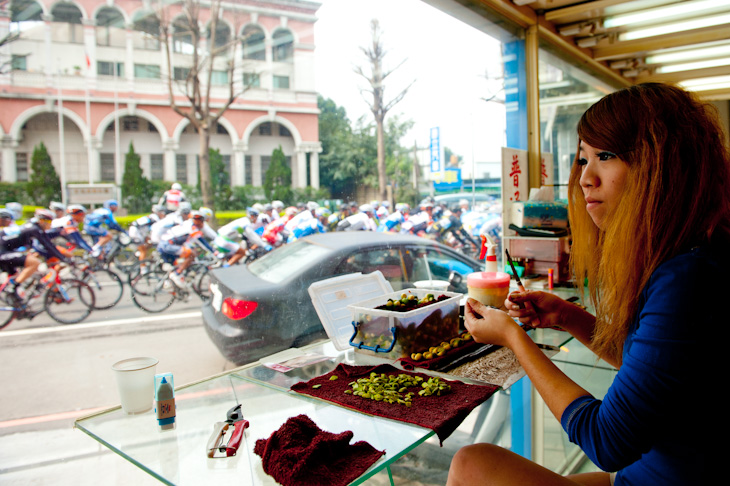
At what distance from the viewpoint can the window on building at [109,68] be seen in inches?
67.4

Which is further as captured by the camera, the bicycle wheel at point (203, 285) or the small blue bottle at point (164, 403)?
the bicycle wheel at point (203, 285)

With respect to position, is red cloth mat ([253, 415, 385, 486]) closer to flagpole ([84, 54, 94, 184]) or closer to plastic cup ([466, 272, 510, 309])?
plastic cup ([466, 272, 510, 309])

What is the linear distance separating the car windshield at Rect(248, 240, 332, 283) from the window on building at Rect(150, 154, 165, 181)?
71cm

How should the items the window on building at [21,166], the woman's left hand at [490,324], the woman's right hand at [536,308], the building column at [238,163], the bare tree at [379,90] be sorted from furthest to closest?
the bare tree at [379,90], the building column at [238,163], the window on building at [21,166], the woman's right hand at [536,308], the woman's left hand at [490,324]

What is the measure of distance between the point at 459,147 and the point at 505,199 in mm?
460

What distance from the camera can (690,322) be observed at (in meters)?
0.83

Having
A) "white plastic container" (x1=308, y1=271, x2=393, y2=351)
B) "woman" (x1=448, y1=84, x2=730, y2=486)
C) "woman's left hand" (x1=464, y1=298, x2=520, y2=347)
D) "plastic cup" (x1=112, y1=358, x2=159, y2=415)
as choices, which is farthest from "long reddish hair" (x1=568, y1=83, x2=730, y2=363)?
"plastic cup" (x1=112, y1=358, x2=159, y2=415)

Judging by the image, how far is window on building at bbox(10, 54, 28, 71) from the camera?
1516 millimetres

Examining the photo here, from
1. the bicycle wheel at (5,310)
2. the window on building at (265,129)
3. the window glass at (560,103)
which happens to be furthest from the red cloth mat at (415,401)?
the window glass at (560,103)

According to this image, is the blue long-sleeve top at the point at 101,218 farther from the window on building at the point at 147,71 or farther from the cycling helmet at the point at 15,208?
the window on building at the point at 147,71

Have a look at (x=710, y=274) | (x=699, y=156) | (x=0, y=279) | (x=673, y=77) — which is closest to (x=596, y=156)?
(x=699, y=156)

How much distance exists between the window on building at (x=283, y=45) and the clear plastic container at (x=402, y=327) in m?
1.16

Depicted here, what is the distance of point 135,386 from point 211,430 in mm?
254

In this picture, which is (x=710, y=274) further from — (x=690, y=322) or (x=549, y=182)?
(x=549, y=182)
